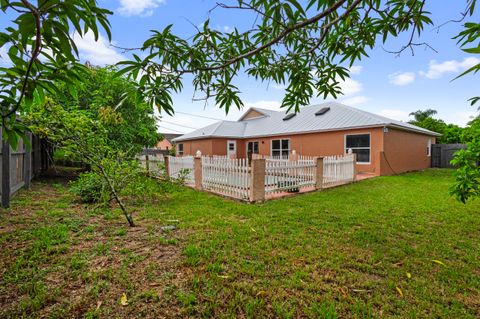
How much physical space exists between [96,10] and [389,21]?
7.82 ft

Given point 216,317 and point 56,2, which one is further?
point 216,317

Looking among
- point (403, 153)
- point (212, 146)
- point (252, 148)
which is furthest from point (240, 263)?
point (252, 148)

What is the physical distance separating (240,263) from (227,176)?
4484 millimetres

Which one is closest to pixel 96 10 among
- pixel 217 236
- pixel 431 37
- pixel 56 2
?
pixel 56 2

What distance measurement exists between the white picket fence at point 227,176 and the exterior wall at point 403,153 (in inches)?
336

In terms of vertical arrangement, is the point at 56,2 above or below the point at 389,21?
below

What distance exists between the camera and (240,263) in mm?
2975

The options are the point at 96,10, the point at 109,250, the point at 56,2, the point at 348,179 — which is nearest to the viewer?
the point at 56,2

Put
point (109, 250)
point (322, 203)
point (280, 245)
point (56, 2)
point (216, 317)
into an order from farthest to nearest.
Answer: point (322, 203) → point (280, 245) → point (109, 250) → point (216, 317) → point (56, 2)

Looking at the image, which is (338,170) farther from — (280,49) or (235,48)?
(235,48)

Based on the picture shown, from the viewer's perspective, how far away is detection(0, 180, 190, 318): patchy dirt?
216cm

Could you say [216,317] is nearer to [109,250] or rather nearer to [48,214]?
[109,250]

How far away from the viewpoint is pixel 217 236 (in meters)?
3.85

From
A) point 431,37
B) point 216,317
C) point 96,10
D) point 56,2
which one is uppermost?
point 431,37
